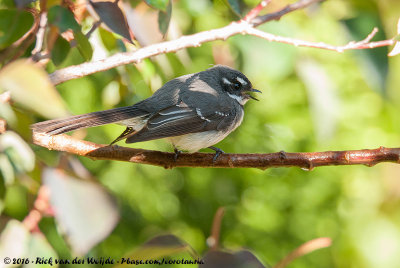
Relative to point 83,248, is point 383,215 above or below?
above

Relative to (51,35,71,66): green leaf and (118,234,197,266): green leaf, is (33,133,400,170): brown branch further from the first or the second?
(118,234,197,266): green leaf

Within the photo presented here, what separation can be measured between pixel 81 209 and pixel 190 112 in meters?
1.99

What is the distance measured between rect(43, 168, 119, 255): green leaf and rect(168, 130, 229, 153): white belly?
1651 millimetres

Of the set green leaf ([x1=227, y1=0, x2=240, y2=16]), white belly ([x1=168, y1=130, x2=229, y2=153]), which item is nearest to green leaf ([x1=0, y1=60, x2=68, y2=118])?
green leaf ([x1=227, y1=0, x2=240, y2=16])

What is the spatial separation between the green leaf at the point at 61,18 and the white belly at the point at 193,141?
1351mm

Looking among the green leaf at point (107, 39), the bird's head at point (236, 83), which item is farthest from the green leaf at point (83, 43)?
the bird's head at point (236, 83)

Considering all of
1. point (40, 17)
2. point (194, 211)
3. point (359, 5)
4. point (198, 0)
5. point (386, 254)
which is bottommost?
point (194, 211)

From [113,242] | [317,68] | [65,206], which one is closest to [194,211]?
[113,242]

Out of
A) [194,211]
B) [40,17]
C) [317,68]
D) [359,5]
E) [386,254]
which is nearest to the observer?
[40,17]

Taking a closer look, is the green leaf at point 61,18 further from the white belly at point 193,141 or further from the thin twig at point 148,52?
the white belly at point 193,141

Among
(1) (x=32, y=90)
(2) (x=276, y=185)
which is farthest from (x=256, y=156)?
(2) (x=276, y=185)

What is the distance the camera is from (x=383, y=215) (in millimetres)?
3557

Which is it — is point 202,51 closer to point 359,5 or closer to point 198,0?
point 198,0

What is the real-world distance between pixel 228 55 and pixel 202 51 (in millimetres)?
448
